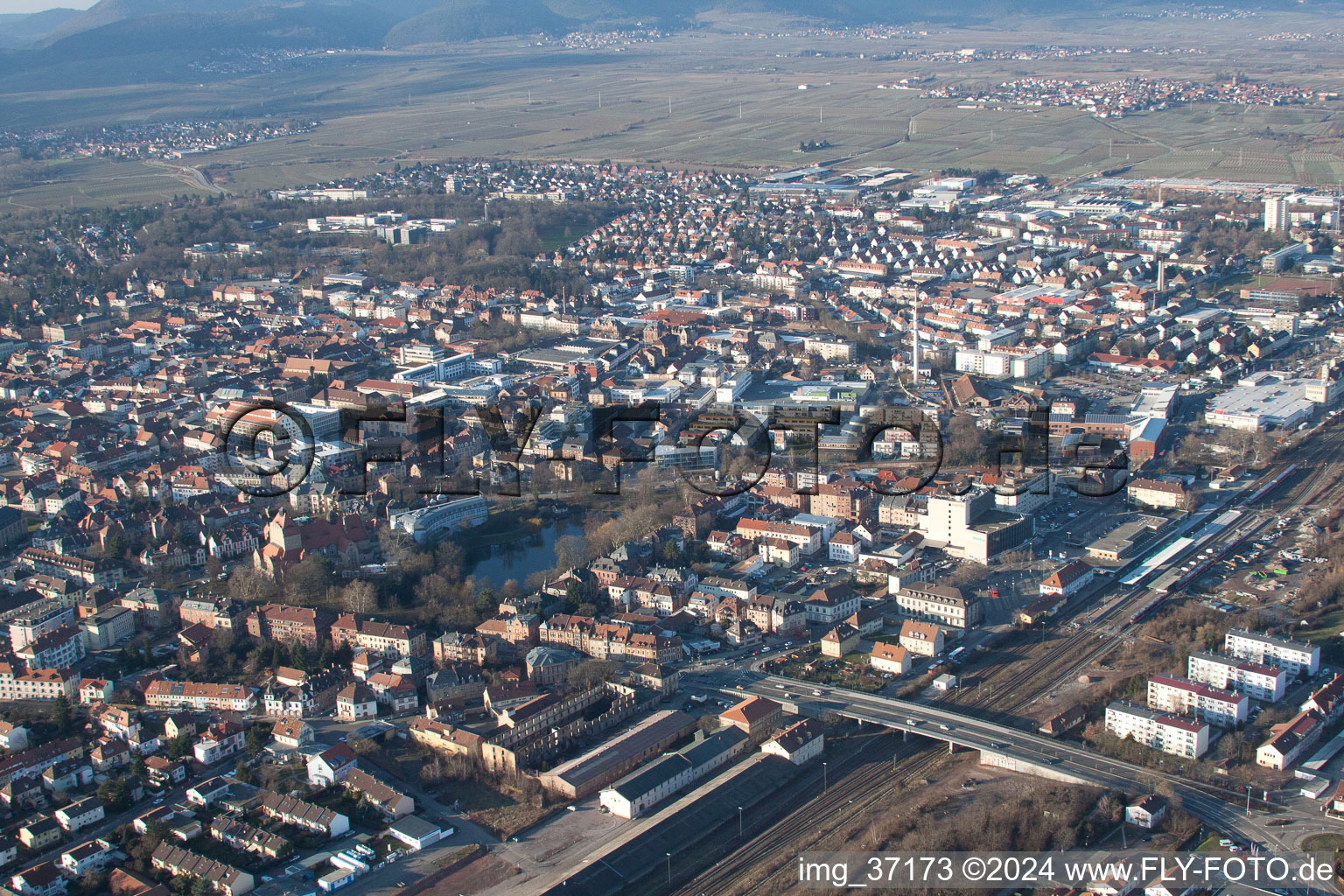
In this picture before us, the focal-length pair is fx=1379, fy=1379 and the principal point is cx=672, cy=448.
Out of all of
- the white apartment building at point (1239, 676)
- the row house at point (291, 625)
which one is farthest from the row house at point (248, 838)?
the white apartment building at point (1239, 676)

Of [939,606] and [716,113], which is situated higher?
[716,113]

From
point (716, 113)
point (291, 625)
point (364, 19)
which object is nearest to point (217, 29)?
point (364, 19)

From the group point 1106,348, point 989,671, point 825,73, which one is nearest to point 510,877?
point 989,671

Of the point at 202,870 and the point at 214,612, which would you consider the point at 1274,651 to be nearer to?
the point at 202,870

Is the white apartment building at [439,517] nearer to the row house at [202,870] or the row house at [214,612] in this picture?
the row house at [214,612]

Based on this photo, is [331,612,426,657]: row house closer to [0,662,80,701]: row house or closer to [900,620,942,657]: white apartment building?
[0,662,80,701]: row house
